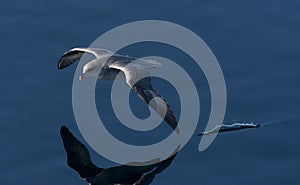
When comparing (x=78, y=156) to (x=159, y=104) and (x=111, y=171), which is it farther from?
(x=159, y=104)

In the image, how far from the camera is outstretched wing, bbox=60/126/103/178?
38.9 ft

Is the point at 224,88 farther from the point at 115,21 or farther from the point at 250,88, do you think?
the point at 115,21

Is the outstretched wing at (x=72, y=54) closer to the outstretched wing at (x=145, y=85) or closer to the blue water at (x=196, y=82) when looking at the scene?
the blue water at (x=196, y=82)

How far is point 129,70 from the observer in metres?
13.0

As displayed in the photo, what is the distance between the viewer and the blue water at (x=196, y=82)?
11727 millimetres

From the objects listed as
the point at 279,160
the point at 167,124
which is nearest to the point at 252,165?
the point at 279,160

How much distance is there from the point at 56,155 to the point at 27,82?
1.99 meters

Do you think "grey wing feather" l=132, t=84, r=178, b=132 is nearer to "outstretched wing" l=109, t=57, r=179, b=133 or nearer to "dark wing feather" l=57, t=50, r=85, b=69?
"outstretched wing" l=109, t=57, r=179, b=133

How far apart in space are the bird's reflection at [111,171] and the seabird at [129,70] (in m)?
0.75

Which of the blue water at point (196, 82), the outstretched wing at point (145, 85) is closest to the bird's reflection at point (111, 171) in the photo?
the blue water at point (196, 82)

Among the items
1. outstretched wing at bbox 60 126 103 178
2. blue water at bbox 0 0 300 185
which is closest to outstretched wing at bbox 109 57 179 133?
blue water at bbox 0 0 300 185

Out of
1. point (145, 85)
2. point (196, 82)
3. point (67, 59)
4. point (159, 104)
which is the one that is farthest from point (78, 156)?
point (196, 82)

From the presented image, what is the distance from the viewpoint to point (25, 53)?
14.5 m

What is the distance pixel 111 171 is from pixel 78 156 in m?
0.66
